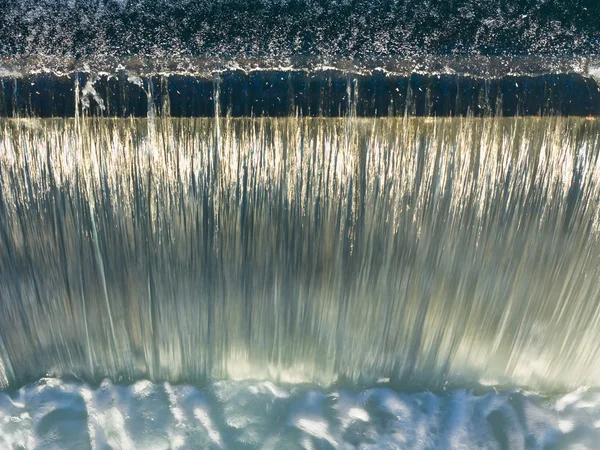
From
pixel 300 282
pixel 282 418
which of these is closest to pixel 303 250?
pixel 300 282

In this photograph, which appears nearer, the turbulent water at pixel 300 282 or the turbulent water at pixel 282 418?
the turbulent water at pixel 300 282

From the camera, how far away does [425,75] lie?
2.68m

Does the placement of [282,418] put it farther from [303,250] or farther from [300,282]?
[303,250]

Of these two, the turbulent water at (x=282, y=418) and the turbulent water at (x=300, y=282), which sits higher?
the turbulent water at (x=300, y=282)

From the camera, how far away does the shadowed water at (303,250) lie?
9.32 feet

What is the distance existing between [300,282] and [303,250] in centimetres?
21

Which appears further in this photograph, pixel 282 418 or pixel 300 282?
pixel 282 418

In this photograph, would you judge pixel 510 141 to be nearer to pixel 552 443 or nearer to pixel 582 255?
pixel 582 255

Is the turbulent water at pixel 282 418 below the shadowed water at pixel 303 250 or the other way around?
below

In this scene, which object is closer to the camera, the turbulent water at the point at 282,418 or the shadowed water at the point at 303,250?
the shadowed water at the point at 303,250

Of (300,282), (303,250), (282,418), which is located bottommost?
(282,418)

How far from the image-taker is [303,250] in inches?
122

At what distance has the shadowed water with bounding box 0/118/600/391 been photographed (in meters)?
2.84

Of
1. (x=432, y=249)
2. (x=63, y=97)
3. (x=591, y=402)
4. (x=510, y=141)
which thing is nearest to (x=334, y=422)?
(x=432, y=249)
